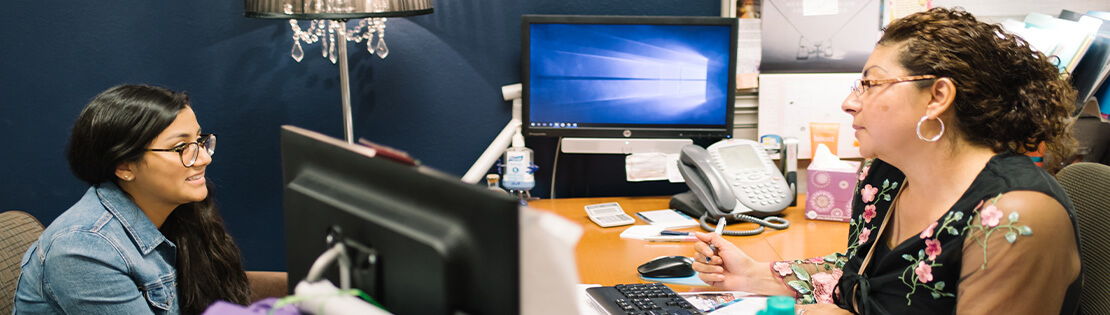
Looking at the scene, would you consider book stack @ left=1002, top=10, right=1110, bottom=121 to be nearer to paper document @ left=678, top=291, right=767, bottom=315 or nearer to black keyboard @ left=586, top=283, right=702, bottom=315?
paper document @ left=678, top=291, right=767, bottom=315

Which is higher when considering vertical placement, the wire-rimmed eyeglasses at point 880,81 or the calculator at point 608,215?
the wire-rimmed eyeglasses at point 880,81

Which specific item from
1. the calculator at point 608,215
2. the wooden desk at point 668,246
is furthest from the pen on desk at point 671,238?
the calculator at point 608,215

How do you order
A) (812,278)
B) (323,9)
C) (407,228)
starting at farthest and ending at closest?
(323,9)
(812,278)
(407,228)

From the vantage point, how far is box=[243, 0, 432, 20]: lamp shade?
1796 millimetres

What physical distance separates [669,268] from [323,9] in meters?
0.96

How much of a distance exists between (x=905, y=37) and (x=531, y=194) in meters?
1.36

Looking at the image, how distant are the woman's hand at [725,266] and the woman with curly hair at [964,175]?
0.17m

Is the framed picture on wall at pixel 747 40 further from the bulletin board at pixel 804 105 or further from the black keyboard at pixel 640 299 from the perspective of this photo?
the black keyboard at pixel 640 299

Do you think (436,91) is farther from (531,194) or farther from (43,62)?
(43,62)

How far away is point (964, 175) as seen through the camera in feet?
3.98

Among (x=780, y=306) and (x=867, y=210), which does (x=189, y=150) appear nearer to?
(x=780, y=306)

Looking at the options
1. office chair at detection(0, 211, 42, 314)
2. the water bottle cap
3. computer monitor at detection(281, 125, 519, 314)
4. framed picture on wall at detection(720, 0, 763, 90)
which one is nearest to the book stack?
framed picture on wall at detection(720, 0, 763, 90)

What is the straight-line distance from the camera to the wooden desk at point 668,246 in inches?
66.1

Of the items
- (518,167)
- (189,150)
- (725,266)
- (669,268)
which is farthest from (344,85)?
(725,266)
